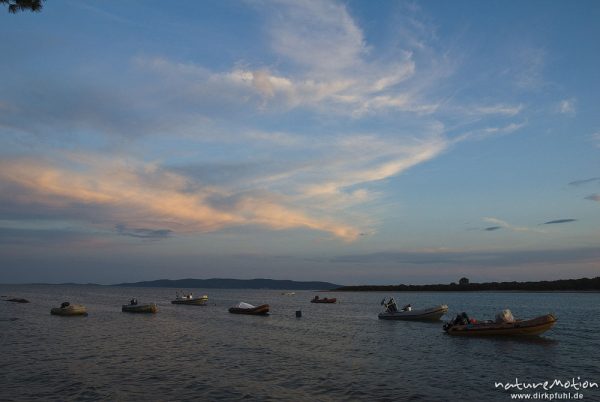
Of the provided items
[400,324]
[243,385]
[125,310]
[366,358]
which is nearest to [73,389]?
[243,385]

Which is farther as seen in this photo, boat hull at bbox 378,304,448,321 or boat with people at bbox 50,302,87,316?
boat with people at bbox 50,302,87,316

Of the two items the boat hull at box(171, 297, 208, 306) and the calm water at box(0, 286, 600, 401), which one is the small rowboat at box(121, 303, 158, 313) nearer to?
the calm water at box(0, 286, 600, 401)

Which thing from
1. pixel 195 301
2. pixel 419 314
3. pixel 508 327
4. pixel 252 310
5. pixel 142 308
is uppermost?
pixel 508 327

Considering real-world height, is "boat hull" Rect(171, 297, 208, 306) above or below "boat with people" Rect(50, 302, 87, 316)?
below

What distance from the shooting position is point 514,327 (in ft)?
121

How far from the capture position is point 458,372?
23.8m

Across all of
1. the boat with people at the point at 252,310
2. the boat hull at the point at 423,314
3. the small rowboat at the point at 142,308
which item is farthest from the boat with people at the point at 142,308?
the boat hull at the point at 423,314

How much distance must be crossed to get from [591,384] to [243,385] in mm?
16238

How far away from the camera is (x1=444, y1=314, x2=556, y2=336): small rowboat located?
3644cm

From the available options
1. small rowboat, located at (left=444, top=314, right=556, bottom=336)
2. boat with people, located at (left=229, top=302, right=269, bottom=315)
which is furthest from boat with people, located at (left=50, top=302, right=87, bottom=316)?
small rowboat, located at (left=444, top=314, right=556, bottom=336)

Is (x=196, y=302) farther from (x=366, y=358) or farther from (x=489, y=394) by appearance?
(x=489, y=394)

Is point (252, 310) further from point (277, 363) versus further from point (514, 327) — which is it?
point (277, 363)

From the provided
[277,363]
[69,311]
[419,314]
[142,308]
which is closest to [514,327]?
[419,314]

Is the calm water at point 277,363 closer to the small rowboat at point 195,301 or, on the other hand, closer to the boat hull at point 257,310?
the boat hull at point 257,310
